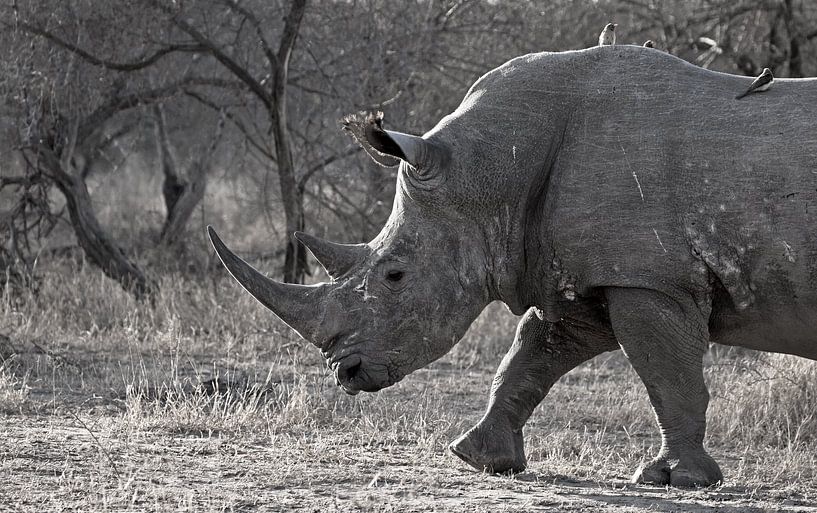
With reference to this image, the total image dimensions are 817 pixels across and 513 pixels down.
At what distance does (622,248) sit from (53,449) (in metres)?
2.71

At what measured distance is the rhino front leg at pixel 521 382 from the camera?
233 inches

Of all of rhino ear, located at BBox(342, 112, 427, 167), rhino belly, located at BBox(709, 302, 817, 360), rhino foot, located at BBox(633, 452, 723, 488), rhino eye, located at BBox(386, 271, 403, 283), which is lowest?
rhino foot, located at BBox(633, 452, 723, 488)

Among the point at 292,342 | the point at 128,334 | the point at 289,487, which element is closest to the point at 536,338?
the point at 289,487

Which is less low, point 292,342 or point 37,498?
point 292,342

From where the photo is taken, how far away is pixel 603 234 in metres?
5.34

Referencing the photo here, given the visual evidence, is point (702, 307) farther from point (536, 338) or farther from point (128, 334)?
point (128, 334)

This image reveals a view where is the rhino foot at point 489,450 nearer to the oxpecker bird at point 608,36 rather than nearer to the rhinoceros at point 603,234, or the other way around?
the rhinoceros at point 603,234

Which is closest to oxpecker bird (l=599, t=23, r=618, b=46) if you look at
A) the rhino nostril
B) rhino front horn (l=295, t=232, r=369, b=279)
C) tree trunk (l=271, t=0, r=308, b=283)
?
rhino front horn (l=295, t=232, r=369, b=279)

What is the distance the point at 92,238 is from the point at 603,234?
670cm

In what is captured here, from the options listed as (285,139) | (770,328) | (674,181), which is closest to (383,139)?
(674,181)

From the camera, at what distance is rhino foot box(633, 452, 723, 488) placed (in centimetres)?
554

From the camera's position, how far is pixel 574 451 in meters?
6.77

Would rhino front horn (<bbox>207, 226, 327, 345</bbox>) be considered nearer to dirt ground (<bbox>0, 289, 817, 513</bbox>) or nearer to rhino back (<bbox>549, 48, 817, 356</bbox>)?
dirt ground (<bbox>0, 289, 817, 513</bbox>)

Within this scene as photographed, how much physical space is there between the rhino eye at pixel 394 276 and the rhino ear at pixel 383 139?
0.46 m
